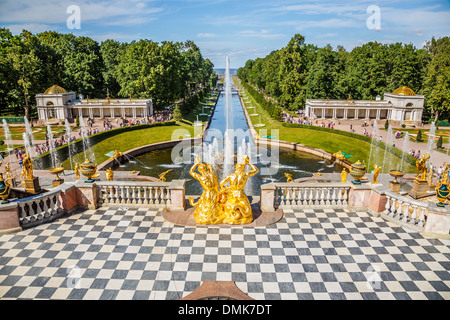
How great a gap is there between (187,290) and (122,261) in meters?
3.24

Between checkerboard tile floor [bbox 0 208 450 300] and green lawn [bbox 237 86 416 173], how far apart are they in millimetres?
29172

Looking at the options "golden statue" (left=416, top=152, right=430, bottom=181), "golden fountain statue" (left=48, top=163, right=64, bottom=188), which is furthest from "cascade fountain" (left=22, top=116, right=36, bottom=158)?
"golden statue" (left=416, top=152, right=430, bottom=181)

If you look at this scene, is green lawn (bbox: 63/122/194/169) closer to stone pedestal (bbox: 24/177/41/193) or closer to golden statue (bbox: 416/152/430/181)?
stone pedestal (bbox: 24/177/41/193)

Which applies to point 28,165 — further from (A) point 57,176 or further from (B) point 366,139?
(B) point 366,139

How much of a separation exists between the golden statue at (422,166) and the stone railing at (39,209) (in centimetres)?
2603

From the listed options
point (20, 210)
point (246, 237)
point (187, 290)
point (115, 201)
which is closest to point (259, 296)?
point (187, 290)

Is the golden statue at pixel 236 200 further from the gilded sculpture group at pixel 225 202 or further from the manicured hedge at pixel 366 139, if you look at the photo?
the manicured hedge at pixel 366 139

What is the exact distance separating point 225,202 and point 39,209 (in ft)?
29.6

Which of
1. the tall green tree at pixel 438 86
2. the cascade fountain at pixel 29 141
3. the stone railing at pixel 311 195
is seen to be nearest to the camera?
the stone railing at pixel 311 195

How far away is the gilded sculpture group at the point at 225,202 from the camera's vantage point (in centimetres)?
1531

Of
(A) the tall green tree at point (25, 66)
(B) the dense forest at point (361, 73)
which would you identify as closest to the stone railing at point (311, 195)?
(B) the dense forest at point (361, 73)
